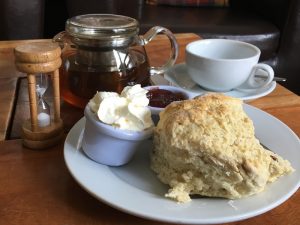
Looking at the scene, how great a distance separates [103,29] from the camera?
72cm

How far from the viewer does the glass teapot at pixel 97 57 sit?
0.73 metres

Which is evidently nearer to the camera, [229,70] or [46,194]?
[46,194]

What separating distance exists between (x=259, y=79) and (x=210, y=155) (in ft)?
1.49

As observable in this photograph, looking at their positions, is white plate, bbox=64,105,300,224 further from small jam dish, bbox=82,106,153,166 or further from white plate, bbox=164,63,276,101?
white plate, bbox=164,63,276,101

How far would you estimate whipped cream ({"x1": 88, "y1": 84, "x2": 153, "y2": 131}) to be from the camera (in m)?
0.58

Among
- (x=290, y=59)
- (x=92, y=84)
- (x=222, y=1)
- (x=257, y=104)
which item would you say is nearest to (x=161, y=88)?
(x=92, y=84)

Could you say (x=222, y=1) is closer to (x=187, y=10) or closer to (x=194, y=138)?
(x=187, y=10)

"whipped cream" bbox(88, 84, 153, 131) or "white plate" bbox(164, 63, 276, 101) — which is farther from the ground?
"whipped cream" bbox(88, 84, 153, 131)

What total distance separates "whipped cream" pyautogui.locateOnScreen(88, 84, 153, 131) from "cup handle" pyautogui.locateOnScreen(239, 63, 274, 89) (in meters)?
0.37

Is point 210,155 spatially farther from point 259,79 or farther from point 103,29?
point 259,79

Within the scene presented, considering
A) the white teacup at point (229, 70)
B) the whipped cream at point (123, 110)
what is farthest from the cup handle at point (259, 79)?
the whipped cream at point (123, 110)

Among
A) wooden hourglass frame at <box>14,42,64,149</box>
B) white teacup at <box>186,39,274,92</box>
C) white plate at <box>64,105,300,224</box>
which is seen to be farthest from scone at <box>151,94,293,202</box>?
white teacup at <box>186,39,274,92</box>

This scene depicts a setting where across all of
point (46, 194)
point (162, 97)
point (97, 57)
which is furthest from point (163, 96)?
point (46, 194)

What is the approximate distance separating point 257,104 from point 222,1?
1151 millimetres
